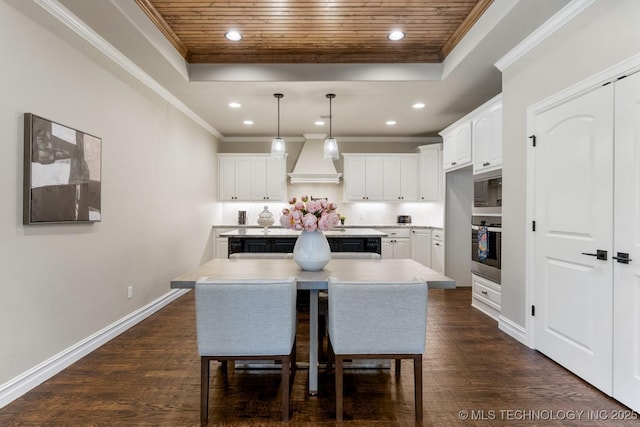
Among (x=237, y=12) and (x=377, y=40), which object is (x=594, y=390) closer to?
(x=377, y=40)

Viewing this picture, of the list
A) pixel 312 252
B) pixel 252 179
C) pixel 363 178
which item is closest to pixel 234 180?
pixel 252 179

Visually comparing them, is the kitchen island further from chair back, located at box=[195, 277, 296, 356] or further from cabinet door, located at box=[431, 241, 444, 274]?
chair back, located at box=[195, 277, 296, 356]

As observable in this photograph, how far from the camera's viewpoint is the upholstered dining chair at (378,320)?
6.09 ft

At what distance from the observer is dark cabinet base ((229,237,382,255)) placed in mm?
4391

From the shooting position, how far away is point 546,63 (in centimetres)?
277

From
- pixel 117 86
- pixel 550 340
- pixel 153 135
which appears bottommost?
pixel 550 340

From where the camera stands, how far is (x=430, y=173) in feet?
21.1

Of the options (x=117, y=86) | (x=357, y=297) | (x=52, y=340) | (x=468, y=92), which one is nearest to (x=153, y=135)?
(x=117, y=86)

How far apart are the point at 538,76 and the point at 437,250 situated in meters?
3.30

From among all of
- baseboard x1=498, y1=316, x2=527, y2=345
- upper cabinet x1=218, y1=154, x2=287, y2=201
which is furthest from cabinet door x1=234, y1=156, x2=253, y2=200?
baseboard x1=498, y1=316, x2=527, y2=345

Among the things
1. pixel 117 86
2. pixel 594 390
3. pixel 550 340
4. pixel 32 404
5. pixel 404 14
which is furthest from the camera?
pixel 117 86

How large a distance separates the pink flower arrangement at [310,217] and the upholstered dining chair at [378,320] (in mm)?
597

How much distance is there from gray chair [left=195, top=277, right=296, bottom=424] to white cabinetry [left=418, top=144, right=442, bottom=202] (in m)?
5.06

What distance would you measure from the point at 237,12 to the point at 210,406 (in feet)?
9.64
